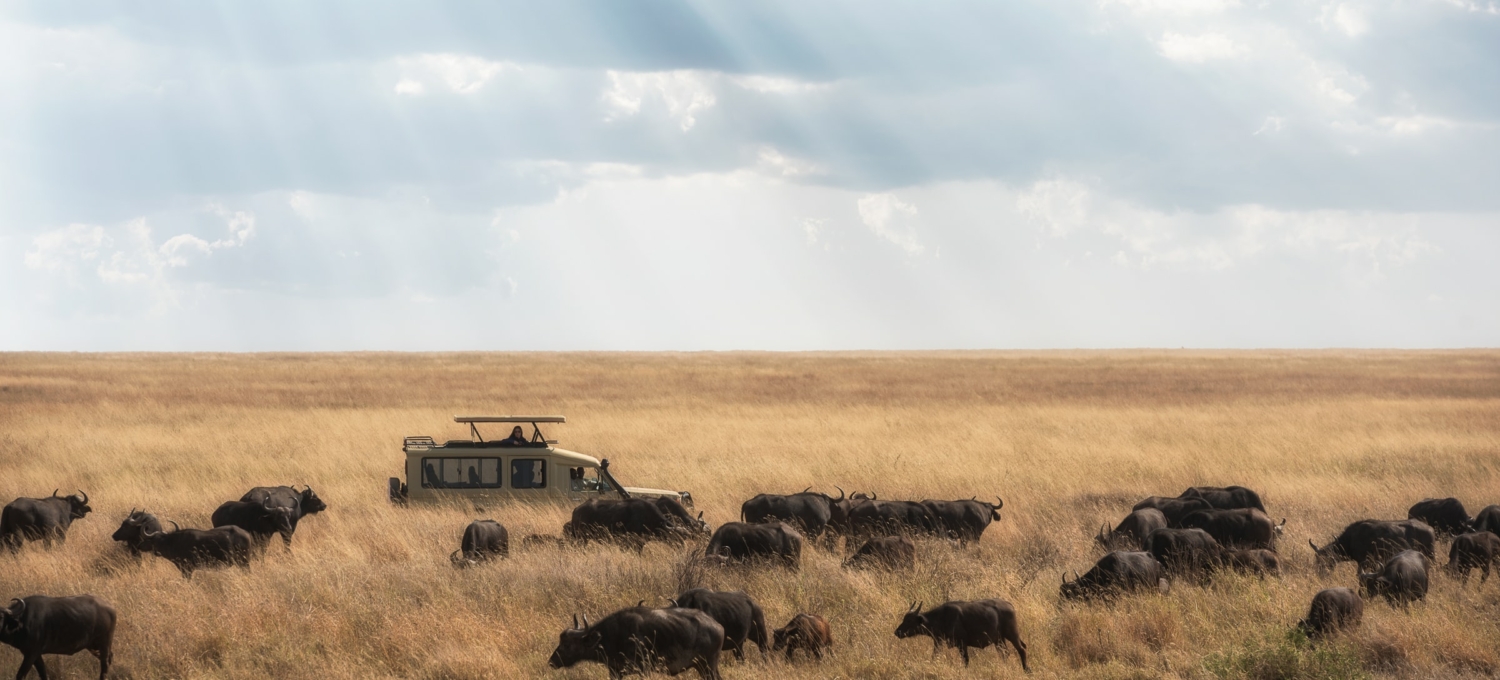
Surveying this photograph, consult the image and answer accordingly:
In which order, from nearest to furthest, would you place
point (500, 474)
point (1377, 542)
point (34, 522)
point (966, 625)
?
point (966, 625) < point (1377, 542) < point (34, 522) < point (500, 474)

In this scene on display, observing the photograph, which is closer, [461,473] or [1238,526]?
[1238,526]

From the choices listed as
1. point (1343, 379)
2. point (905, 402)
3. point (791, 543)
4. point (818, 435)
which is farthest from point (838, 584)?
point (1343, 379)

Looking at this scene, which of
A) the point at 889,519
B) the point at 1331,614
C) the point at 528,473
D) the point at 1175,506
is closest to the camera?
the point at 1331,614

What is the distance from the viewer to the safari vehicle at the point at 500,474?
1673 centimetres

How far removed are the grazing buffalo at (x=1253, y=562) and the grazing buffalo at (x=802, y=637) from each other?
17.1ft

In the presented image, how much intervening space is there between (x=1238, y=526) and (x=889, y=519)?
4.35m

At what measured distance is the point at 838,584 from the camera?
486 inches

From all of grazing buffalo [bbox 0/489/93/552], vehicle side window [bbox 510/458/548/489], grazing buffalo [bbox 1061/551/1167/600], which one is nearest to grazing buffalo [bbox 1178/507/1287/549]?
grazing buffalo [bbox 1061/551/1167/600]

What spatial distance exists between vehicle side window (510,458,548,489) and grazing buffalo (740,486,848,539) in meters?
2.97

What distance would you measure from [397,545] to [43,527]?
462 centimetres

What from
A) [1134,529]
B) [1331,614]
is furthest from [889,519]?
[1331,614]

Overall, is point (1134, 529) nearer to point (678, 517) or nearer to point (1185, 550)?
point (1185, 550)

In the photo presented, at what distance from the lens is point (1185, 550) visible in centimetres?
1307

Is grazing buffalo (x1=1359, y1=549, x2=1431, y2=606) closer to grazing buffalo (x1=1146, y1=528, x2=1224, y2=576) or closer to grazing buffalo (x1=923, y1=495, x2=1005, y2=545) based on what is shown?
grazing buffalo (x1=1146, y1=528, x2=1224, y2=576)
